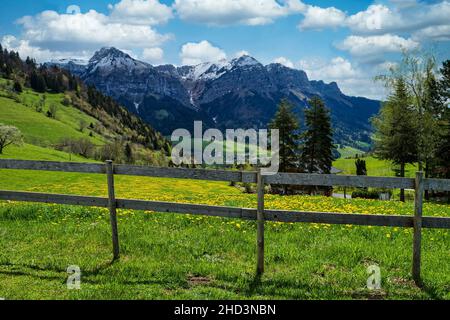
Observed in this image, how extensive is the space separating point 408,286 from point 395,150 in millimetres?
48225

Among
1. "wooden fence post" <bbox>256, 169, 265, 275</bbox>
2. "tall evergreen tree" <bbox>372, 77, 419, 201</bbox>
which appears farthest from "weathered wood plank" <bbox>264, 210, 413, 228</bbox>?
"tall evergreen tree" <bbox>372, 77, 419, 201</bbox>

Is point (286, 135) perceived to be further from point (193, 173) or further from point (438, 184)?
point (438, 184)

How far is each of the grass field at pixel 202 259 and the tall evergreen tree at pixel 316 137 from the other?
4824 cm

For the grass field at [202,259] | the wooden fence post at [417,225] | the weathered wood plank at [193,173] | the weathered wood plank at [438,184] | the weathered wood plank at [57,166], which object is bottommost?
the grass field at [202,259]

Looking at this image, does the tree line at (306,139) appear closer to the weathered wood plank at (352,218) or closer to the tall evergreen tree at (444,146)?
the tall evergreen tree at (444,146)

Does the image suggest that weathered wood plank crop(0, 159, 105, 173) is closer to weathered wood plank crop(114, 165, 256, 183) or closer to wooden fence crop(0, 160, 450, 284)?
wooden fence crop(0, 160, 450, 284)

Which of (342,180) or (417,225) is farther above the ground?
(342,180)

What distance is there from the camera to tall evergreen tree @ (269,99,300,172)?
5901 centimetres

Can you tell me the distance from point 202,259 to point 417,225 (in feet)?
16.0

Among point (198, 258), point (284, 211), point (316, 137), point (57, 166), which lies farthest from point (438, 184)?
point (316, 137)

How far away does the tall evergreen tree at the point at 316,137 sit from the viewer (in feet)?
199

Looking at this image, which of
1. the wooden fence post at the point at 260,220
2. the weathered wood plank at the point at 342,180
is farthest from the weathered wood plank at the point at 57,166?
the weathered wood plank at the point at 342,180

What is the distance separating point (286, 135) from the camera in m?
59.5
